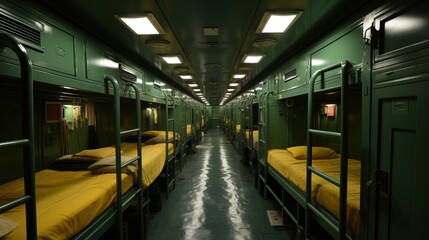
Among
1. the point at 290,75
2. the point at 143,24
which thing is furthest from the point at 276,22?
the point at 143,24

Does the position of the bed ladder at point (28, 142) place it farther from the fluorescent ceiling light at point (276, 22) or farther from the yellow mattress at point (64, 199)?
the fluorescent ceiling light at point (276, 22)

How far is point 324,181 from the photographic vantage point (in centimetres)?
233

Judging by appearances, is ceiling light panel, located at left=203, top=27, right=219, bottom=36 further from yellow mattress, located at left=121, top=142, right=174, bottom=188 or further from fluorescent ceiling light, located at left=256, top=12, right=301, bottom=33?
yellow mattress, located at left=121, top=142, right=174, bottom=188

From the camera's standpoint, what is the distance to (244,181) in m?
5.45

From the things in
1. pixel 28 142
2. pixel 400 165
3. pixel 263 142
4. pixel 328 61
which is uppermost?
pixel 328 61

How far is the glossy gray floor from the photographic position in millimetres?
3131

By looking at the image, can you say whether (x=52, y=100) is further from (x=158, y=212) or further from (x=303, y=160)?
(x=303, y=160)

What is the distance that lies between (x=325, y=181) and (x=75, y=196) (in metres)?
2.47

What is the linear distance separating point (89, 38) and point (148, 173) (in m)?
1.90

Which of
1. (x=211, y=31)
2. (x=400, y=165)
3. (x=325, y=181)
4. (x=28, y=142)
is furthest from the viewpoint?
(x=211, y=31)

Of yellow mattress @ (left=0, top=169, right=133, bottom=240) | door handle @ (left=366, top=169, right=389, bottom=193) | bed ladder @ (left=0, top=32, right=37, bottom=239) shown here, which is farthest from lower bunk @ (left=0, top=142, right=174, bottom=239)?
door handle @ (left=366, top=169, right=389, bottom=193)

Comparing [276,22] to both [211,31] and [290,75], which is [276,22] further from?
[290,75]

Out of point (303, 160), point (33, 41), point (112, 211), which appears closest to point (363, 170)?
point (303, 160)

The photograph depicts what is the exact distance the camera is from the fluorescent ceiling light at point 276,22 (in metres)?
2.26
